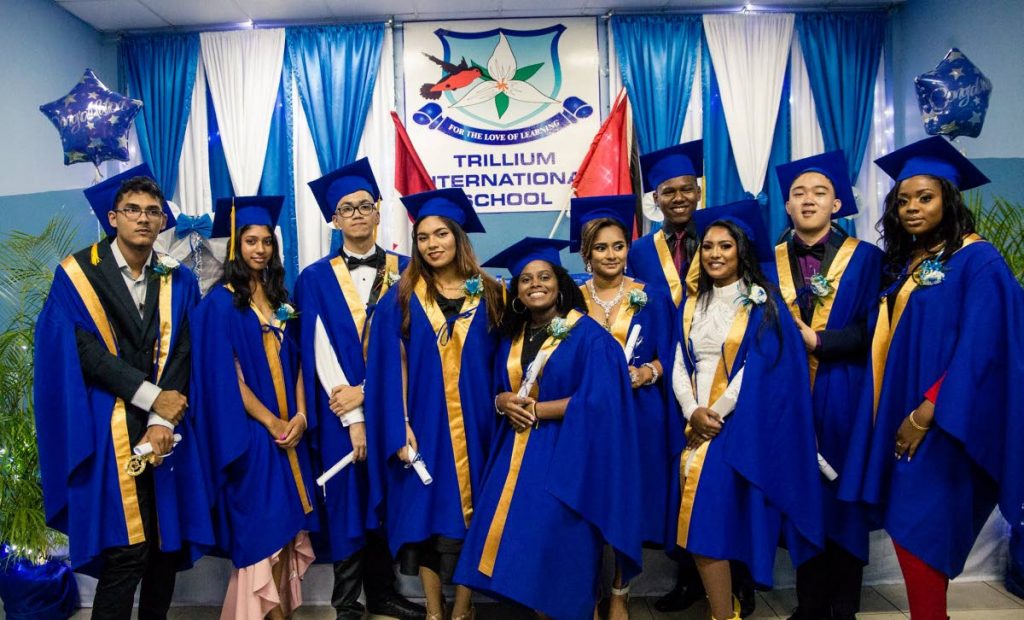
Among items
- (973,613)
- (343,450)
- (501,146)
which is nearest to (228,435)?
(343,450)

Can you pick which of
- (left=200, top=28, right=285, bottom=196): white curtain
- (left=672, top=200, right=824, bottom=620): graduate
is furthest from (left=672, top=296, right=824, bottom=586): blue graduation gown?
(left=200, top=28, right=285, bottom=196): white curtain

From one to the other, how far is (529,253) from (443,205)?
434 millimetres

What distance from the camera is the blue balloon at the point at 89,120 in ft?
14.3

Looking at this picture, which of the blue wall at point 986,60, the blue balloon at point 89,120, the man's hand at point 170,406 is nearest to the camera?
the man's hand at point 170,406

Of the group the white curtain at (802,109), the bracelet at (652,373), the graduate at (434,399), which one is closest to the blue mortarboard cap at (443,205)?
the graduate at (434,399)

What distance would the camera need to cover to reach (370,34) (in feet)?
20.3

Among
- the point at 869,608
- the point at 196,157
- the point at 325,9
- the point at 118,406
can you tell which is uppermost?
the point at 325,9

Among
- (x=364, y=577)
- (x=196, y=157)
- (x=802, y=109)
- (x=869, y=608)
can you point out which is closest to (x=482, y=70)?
(x=196, y=157)

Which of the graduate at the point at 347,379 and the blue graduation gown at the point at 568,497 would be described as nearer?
Answer: the blue graduation gown at the point at 568,497

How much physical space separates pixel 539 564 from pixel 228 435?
4.12 ft

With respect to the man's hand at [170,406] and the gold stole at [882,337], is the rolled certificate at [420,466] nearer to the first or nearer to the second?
the man's hand at [170,406]

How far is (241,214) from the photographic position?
9.81 feet

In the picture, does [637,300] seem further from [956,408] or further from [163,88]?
[163,88]

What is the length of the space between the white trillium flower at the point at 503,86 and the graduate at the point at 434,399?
3.53 meters
